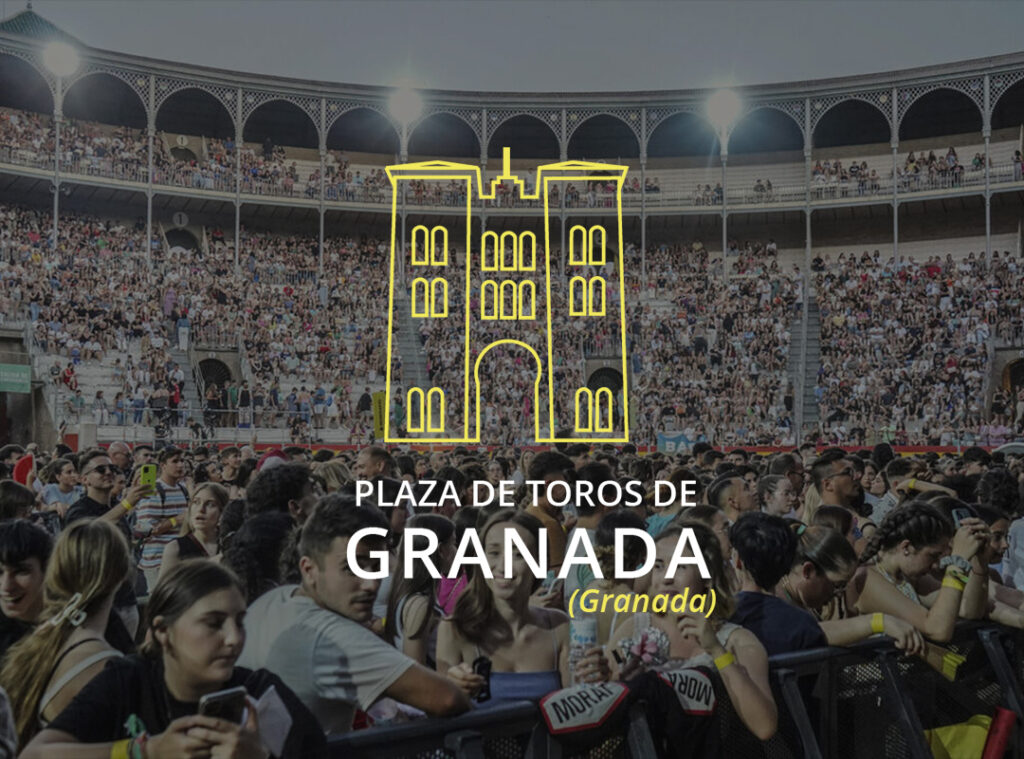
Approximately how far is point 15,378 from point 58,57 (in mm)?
13998

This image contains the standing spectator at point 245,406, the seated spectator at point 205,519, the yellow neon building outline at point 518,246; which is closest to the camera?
the seated spectator at point 205,519

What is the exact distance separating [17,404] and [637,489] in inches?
1008

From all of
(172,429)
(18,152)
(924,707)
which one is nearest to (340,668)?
(924,707)

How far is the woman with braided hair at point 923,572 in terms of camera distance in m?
4.45

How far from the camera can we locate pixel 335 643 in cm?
325

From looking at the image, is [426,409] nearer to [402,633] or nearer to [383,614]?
[383,614]

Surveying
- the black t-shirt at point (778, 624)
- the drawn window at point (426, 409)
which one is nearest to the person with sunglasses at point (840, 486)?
the black t-shirt at point (778, 624)

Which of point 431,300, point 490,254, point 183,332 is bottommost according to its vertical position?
point 183,332

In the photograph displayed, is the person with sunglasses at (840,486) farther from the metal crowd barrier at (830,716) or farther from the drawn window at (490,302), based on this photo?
the drawn window at (490,302)

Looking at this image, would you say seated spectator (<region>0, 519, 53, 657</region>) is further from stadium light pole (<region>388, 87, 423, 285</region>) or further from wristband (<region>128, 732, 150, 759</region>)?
stadium light pole (<region>388, 87, 423, 285</region>)

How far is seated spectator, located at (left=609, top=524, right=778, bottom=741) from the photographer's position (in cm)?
355

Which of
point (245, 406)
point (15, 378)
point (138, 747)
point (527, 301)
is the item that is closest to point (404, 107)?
point (527, 301)

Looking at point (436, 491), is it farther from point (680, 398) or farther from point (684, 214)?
point (684, 214)

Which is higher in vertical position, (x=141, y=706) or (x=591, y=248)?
(x=591, y=248)
